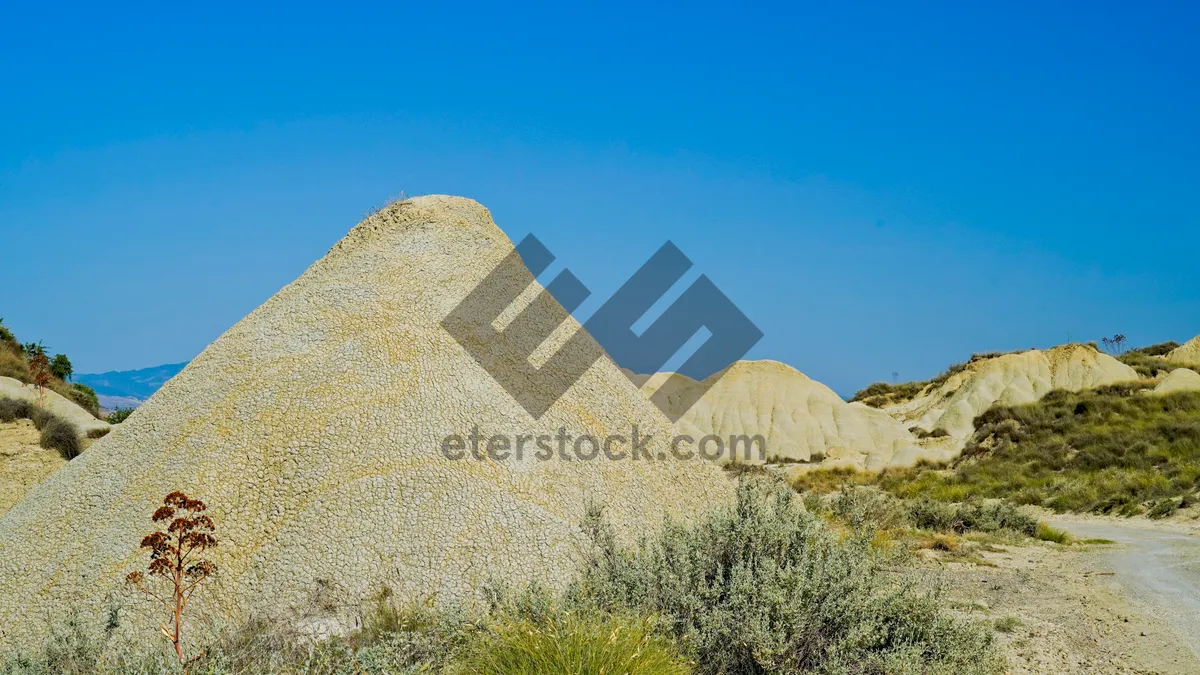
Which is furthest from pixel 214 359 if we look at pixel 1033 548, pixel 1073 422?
pixel 1073 422

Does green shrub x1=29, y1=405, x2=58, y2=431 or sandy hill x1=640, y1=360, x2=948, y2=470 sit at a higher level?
sandy hill x1=640, y1=360, x2=948, y2=470

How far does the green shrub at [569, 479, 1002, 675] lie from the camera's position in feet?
16.4

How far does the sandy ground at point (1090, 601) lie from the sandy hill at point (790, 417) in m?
20.5

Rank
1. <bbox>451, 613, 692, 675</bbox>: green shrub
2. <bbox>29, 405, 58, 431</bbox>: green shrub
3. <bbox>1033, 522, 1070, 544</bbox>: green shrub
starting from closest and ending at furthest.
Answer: <bbox>451, 613, 692, 675</bbox>: green shrub, <bbox>1033, 522, 1070, 544</bbox>: green shrub, <bbox>29, 405, 58, 431</bbox>: green shrub

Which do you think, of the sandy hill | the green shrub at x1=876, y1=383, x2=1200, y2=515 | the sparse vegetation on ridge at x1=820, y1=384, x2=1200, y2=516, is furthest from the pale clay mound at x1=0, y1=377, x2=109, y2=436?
the sandy hill

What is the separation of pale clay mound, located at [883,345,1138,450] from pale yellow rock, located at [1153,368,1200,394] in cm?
431

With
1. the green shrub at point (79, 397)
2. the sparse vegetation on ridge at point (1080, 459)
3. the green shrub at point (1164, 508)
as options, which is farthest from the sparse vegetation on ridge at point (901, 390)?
the green shrub at point (79, 397)

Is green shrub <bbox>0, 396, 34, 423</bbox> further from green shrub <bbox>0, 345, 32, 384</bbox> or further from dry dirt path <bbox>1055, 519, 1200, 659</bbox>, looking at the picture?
dry dirt path <bbox>1055, 519, 1200, 659</bbox>

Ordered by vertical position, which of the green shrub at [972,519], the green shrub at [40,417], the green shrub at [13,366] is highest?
the green shrub at [13,366]

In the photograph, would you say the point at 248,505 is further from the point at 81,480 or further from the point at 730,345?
the point at 730,345

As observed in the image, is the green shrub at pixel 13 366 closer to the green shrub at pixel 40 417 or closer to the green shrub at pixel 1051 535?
the green shrub at pixel 40 417

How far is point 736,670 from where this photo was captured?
200 inches

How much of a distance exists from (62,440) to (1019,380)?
3444cm

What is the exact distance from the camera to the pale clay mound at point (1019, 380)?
34.2m
